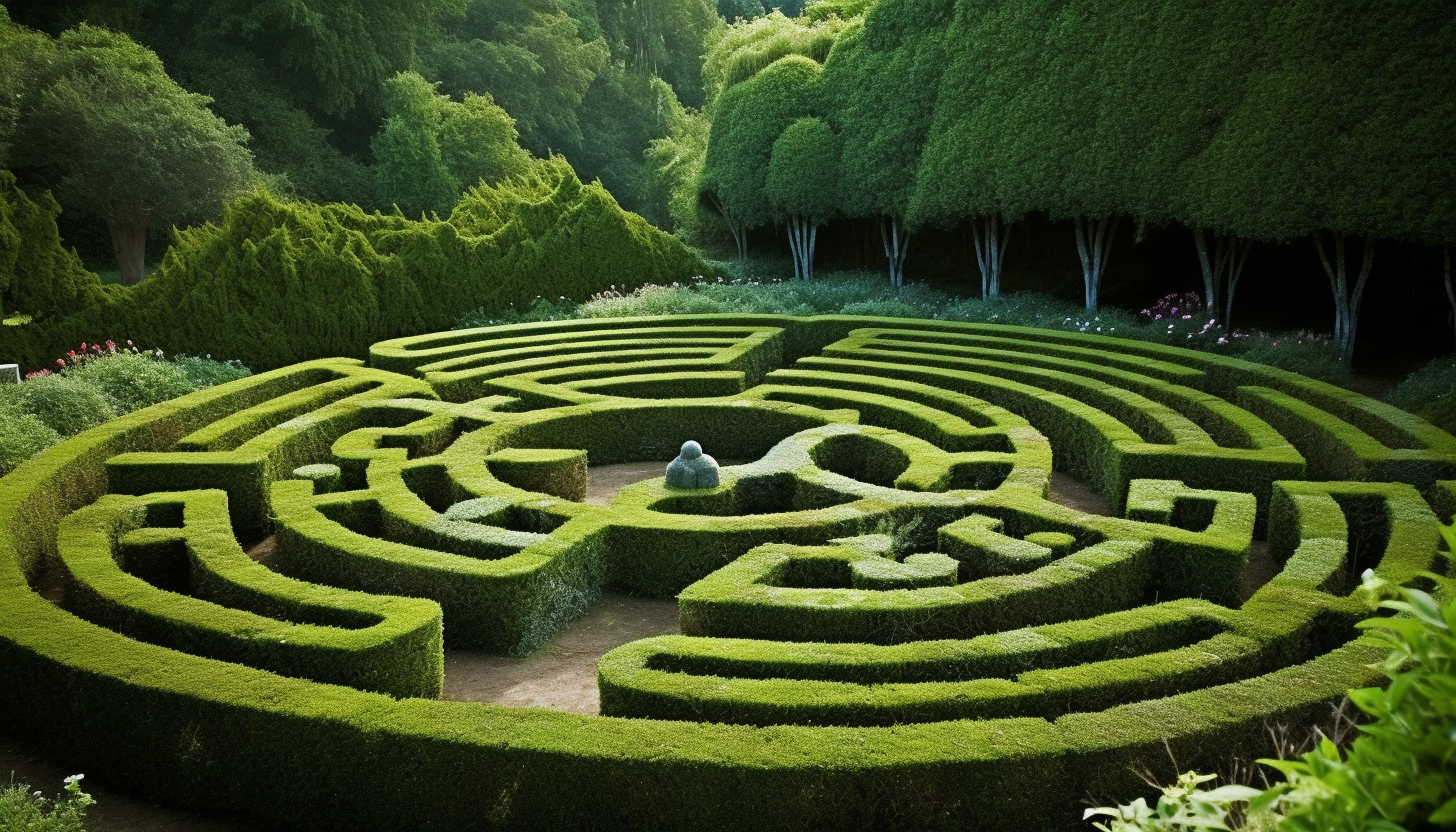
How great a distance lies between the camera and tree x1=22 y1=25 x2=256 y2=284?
3947 centimetres

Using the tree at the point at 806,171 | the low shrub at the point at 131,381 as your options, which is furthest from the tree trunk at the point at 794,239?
the low shrub at the point at 131,381

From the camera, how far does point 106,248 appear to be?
158 feet

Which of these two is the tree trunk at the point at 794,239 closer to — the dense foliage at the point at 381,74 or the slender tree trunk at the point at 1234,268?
the slender tree trunk at the point at 1234,268

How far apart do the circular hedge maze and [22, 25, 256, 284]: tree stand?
2676 cm

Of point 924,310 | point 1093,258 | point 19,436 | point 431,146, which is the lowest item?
point 19,436

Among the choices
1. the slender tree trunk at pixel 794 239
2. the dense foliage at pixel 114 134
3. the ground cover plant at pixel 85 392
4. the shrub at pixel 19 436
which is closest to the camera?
the shrub at pixel 19 436

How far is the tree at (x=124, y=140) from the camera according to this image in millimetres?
39469

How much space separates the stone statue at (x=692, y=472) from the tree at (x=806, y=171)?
81.5 feet

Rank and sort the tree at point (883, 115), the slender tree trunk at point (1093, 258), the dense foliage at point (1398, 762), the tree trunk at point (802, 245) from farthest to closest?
the tree trunk at point (802, 245) → the tree at point (883, 115) → the slender tree trunk at point (1093, 258) → the dense foliage at point (1398, 762)

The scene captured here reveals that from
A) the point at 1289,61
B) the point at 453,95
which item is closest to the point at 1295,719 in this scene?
the point at 1289,61

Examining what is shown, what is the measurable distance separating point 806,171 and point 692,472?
82.8 ft

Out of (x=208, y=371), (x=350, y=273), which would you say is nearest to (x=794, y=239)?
(x=350, y=273)

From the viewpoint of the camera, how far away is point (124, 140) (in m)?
39.9

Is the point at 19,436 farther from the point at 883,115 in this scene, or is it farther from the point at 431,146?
the point at 431,146
